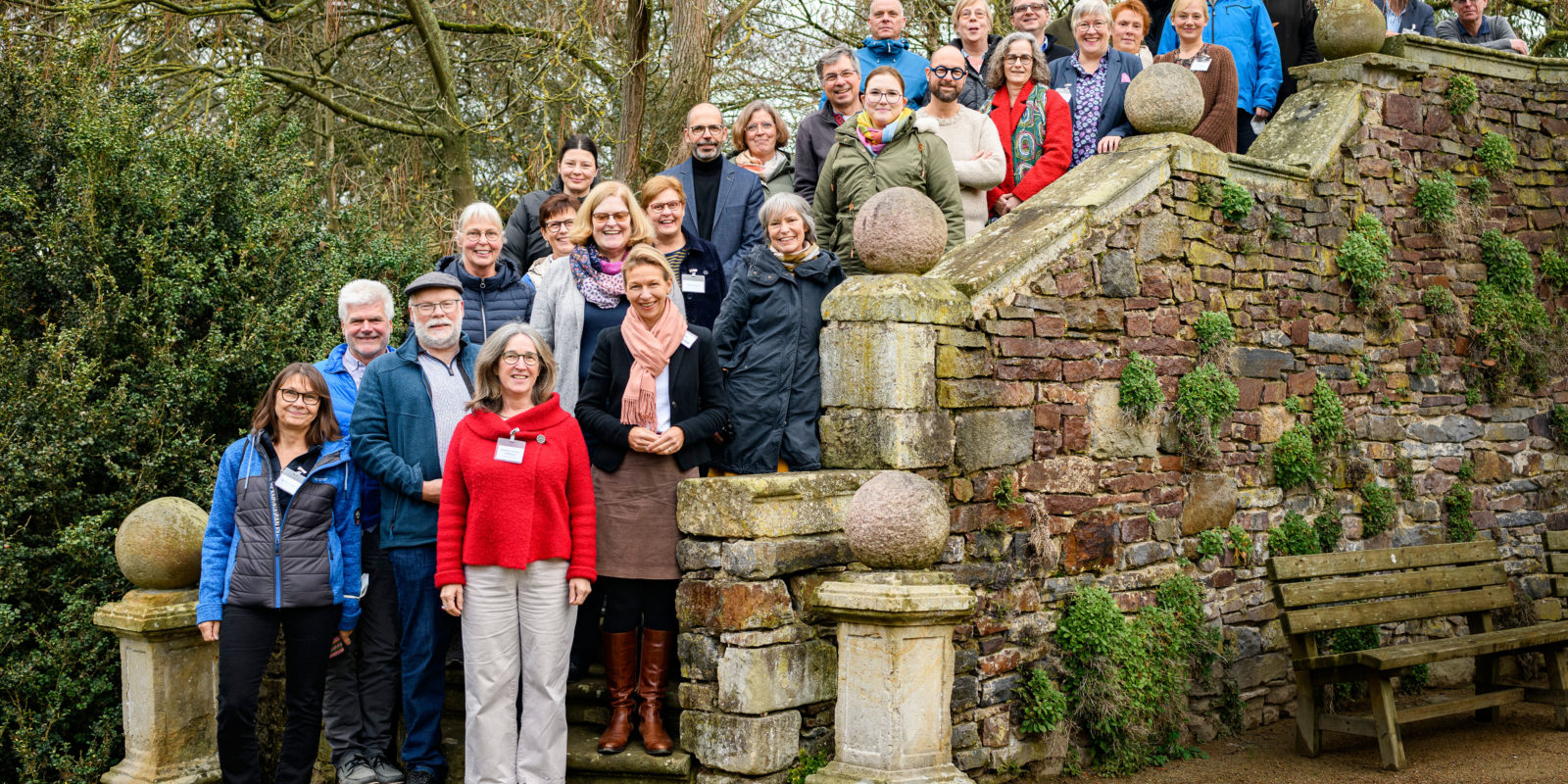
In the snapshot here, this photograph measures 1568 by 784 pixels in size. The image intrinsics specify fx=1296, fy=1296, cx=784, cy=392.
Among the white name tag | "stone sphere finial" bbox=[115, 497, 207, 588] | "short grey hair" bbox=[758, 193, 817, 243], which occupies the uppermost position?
"short grey hair" bbox=[758, 193, 817, 243]

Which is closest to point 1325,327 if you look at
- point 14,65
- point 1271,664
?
→ point 1271,664

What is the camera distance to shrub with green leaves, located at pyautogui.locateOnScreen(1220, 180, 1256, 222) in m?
6.64

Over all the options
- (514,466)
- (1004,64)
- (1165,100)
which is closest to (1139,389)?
(1165,100)

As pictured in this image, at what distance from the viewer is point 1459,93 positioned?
25.6ft

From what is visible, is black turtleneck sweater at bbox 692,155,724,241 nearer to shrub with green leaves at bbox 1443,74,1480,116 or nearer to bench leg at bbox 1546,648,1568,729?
shrub with green leaves at bbox 1443,74,1480,116

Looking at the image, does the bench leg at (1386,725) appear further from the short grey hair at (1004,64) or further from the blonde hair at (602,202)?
the blonde hair at (602,202)

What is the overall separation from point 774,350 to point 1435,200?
4640mm

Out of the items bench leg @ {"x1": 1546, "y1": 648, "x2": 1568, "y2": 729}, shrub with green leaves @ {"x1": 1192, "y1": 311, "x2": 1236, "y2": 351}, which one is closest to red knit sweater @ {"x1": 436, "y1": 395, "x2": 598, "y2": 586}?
shrub with green leaves @ {"x1": 1192, "y1": 311, "x2": 1236, "y2": 351}

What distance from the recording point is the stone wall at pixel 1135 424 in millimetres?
5059

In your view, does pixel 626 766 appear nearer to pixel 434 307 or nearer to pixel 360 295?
pixel 434 307

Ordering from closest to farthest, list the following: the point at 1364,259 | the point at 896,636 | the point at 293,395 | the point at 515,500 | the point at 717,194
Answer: the point at 896,636 → the point at 515,500 → the point at 293,395 → the point at 717,194 → the point at 1364,259

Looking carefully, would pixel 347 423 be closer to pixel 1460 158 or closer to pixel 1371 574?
pixel 1371 574

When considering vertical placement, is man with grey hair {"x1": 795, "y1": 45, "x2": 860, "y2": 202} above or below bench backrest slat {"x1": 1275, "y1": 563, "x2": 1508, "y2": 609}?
above

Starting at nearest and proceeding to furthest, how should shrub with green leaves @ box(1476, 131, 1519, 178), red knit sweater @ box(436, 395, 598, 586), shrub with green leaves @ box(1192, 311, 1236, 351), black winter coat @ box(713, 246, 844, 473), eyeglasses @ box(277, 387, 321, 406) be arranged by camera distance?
red knit sweater @ box(436, 395, 598, 586), eyeglasses @ box(277, 387, 321, 406), black winter coat @ box(713, 246, 844, 473), shrub with green leaves @ box(1192, 311, 1236, 351), shrub with green leaves @ box(1476, 131, 1519, 178)
